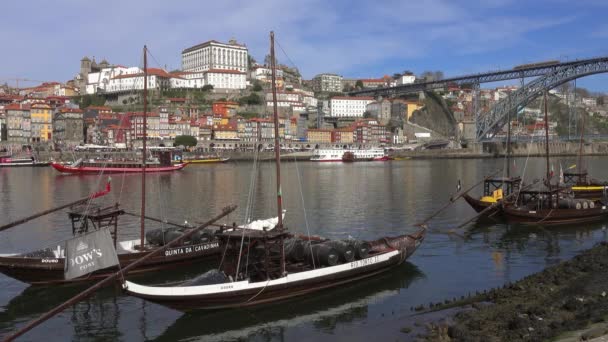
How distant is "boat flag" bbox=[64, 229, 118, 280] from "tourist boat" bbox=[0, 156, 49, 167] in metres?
70.1

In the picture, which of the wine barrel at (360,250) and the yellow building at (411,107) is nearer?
the wine barrel at (360,250)

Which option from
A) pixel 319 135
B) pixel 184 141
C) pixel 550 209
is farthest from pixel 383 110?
pixel 550 209

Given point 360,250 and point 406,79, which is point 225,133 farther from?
point 360,250

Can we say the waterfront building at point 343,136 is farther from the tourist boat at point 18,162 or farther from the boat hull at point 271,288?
the boat hull at point 271,288

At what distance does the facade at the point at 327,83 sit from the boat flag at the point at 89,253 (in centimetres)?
12893

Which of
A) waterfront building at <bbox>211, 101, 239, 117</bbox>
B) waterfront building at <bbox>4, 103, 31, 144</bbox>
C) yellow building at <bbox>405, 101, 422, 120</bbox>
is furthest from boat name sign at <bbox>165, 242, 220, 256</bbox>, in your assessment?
yellow building at <bbox>405, 101, 422, 120</bbox>

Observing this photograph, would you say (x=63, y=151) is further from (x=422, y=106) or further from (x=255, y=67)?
(x=422, y=106)

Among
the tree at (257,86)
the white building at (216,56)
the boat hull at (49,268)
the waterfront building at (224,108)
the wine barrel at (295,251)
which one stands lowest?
the boat hull at (49,268)

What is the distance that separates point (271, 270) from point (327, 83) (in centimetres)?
13077

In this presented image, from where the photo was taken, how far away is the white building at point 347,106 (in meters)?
118

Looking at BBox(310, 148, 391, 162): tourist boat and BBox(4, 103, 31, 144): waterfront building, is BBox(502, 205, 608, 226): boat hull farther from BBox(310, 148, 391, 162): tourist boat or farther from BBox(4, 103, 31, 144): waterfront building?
BBox(4, 103, 31, 144): waterfront building

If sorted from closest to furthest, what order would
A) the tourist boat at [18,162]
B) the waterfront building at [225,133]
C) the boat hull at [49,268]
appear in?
the boat hull at [49,268] < the tourist boat at [18,162] < the waterfront building at [225,133]

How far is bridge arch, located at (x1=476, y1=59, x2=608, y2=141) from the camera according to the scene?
74.3 metres

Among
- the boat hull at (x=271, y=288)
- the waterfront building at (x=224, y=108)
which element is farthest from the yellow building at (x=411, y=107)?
the boat hull at (x=271, y=288)
